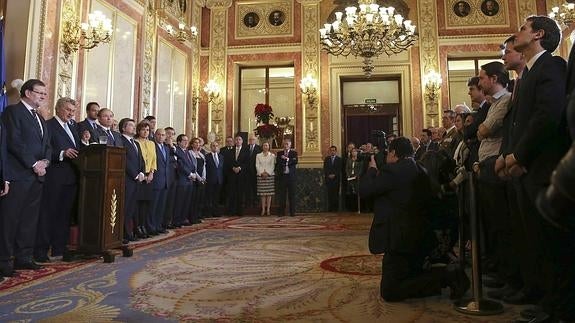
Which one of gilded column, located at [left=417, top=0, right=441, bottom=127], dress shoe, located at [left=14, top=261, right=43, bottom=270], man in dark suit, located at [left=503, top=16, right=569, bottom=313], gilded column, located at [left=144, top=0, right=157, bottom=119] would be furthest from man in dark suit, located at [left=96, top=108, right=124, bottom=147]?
gilded column, located at [left=417, top=0, right=441, bottom=127]

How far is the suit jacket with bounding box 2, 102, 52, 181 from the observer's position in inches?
131

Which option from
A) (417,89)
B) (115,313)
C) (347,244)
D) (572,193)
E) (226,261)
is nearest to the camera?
(572,193)

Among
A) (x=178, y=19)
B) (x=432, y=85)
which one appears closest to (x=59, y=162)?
(x=178, y=19)

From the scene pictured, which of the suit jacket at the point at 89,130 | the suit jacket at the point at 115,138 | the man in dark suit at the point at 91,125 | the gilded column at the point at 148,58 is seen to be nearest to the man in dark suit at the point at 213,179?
the gilded column at the point at 148,58

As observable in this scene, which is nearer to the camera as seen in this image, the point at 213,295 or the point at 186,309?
the point at 186,309

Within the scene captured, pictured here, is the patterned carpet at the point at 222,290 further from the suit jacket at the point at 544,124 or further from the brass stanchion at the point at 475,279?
the suit jacket at the point at 544,124

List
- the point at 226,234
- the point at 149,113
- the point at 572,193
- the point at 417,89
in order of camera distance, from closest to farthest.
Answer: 1. the point at 572,193
2. the point at 226,234
3. the point at 149,113
4. the point at 417,89

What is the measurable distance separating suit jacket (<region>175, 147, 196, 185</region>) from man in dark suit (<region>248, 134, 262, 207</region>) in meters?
2.25

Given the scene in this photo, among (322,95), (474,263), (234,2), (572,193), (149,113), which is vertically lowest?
(474,263)

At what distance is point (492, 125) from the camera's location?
262 cm

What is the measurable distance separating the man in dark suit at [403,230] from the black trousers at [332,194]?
6.67 m

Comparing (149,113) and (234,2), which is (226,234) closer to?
(149,113)

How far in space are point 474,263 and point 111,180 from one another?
313 centimetres

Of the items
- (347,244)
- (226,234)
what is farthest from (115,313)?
(226,234)
